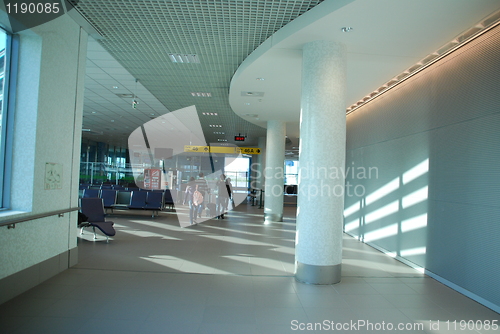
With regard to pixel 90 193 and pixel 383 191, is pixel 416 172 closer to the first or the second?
pixel 383 191

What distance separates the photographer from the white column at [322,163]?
5.15 metres

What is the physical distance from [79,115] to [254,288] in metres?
3.79

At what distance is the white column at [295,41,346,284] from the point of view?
16.9ft

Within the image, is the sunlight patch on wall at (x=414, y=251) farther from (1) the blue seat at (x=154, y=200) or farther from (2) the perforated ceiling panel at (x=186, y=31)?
(1) the blue seat at (x=154, y=200)

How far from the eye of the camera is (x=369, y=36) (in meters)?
4.86

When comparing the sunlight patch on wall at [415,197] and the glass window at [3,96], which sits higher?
the glass window at [3,96]

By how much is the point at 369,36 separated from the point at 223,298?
3901 millimetres

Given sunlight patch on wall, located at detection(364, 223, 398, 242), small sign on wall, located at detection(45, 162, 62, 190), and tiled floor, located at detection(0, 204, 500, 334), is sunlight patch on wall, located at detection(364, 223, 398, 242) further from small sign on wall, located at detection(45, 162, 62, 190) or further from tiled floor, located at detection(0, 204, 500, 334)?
small sign on wall, located at detection(45, 162, 62, 190)

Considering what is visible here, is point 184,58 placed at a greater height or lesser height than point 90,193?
greater

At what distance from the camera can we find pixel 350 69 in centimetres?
636

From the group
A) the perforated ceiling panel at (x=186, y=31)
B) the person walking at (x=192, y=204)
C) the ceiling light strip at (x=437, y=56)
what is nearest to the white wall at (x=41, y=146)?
the perforated ceiling panel at (x=186, y=31)

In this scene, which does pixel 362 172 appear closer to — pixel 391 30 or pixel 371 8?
pixel 391 30

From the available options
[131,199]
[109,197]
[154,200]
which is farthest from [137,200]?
[109,197]

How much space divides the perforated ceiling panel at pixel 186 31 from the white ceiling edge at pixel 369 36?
0.30 metres
